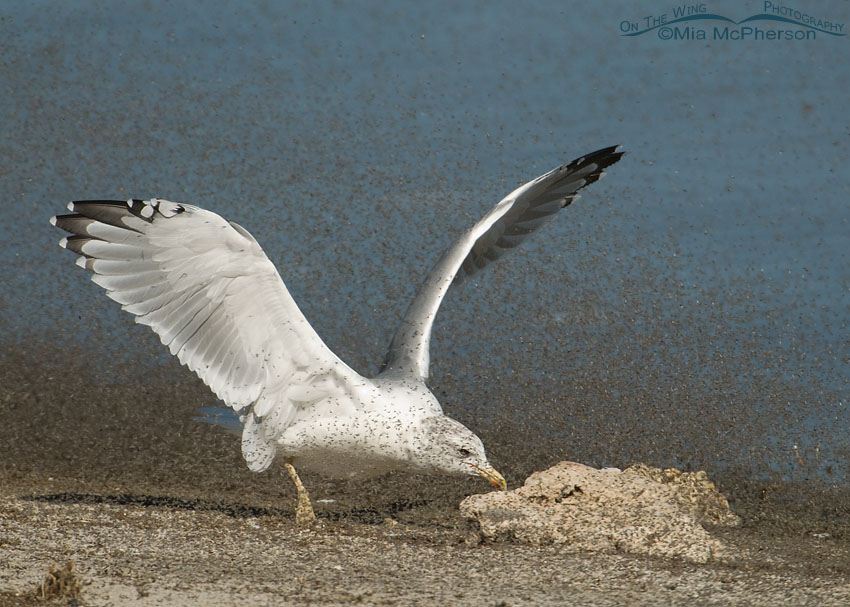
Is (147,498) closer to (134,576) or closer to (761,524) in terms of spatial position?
(134,576)

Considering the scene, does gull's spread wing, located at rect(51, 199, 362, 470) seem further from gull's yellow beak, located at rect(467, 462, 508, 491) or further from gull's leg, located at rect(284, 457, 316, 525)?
gull's yellow beak, located at rect(467, 462, 508, 491)

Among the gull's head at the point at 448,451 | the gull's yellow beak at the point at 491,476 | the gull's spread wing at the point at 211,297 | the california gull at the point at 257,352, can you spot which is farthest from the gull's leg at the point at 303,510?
the gull's yellow beak at the point at 491,476

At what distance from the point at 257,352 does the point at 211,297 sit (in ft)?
1.14

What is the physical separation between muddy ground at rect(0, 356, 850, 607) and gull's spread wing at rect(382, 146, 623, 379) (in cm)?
89

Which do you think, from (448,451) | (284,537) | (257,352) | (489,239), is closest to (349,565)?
(284,537)

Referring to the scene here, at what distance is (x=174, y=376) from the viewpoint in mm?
8547

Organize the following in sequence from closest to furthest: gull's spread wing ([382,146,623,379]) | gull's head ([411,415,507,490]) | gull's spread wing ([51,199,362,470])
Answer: gull's spread wing ([51,199,362,470]), gull's head ([411,415,507,490]), gull's spread wing ([382,146,623,379])

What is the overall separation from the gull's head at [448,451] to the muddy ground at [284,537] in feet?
1.03

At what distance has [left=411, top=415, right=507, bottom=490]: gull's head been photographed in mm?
5359

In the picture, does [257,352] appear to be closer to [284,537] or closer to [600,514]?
[284,537]

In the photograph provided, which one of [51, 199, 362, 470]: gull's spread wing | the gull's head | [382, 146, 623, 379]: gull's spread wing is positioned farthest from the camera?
[382, 146, 623, 379]: gull's spread wing

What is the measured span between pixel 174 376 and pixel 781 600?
18.3 feet

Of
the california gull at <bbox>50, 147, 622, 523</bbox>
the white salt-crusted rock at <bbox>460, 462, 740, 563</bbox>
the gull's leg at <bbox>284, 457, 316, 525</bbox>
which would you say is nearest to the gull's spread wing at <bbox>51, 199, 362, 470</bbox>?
the california gull at <bbox>50, 147, 622, 523</bbox>

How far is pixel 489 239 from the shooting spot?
6.83m
